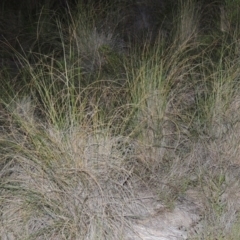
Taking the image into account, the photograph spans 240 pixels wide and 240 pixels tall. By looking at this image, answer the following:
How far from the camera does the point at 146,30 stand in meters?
5.92

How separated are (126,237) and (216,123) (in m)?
1.21

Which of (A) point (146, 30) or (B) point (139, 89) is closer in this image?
(B) point (139, 89)

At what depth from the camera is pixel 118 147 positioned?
3.71 meters

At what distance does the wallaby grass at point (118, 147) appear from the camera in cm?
328

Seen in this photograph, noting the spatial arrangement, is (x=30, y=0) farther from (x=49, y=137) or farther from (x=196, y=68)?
(x=49, y=137)

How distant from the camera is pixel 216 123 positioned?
4.15 meters

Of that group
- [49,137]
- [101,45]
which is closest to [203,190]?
[49,137]

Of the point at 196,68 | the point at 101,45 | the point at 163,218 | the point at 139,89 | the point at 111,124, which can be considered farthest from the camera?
the point at 101,45

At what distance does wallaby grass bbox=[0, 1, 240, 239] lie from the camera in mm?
3283

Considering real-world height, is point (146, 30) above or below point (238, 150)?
below

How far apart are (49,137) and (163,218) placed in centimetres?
76

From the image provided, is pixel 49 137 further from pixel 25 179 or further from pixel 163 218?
pixel 163 218

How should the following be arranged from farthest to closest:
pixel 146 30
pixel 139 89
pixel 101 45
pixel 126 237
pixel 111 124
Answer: pixel 146 30
pixel 101 45
pixel 139 89
pixel 111 124
pixel 126 237

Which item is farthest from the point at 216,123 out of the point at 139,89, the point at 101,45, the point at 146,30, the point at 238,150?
the point at 146,30
